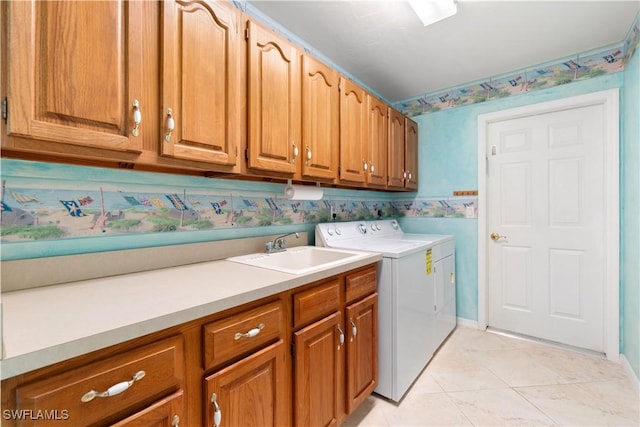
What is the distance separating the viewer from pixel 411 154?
114 inches

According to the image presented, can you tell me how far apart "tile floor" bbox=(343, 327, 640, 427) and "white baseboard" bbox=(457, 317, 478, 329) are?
1.29ft

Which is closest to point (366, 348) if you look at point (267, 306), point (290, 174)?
point (267, 306)

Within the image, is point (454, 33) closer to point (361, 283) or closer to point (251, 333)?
point (361, 283)

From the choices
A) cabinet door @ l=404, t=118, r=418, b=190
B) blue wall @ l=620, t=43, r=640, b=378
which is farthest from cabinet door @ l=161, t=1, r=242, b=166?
blue wall @ l=620, t=43, r=640, b=378

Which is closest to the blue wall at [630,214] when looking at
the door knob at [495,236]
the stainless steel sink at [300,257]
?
the door knob at [495,236]

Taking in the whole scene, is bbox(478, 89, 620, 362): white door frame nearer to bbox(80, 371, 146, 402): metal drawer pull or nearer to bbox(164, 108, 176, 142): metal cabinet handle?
bbox(164, 108, 176, 142): metal cabinet handle

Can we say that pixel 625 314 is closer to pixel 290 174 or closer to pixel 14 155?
pixel 290 174

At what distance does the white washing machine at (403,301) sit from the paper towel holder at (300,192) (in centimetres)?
27

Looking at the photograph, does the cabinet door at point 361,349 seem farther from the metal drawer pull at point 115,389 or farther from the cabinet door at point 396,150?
the cabinet door at point 396,150

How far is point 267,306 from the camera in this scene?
3.40 feet

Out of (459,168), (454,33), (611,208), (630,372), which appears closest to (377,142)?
(454,33)

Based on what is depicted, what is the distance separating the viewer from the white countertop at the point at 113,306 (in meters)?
0.58

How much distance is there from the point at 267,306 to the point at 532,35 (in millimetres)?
2569

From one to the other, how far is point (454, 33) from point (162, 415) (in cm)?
257
